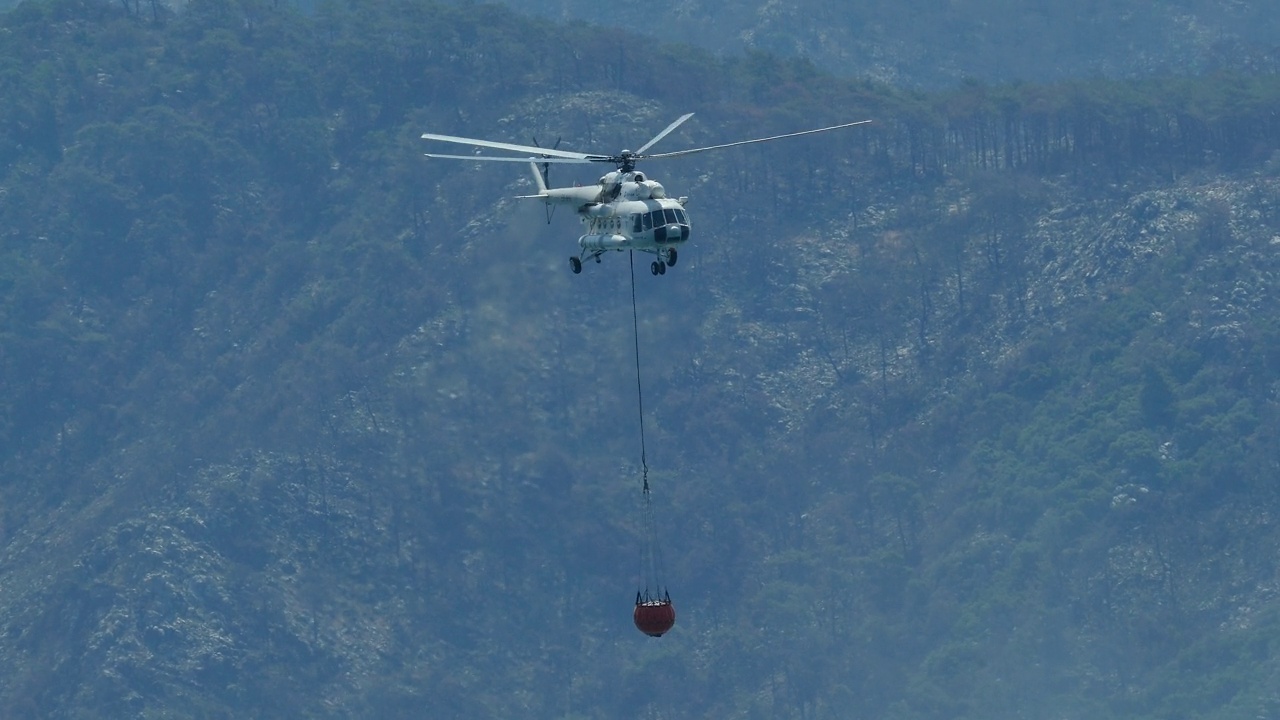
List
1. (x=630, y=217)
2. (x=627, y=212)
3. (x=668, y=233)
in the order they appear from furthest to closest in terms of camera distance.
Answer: (x=627, y=212), (x=630, y=217), (x=668, y=233)

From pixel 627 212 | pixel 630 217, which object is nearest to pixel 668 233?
pixel 630 217

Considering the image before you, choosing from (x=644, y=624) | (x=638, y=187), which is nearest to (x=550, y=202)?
(x=638, y=187)

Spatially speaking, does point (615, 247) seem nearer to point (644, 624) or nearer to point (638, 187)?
point (638, 187)

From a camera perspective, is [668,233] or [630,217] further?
[630,217]

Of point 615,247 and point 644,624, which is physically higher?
point 615,247

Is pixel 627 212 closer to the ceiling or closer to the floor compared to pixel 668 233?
closer to the ceiling

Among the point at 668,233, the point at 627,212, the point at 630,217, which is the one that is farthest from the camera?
the point at 627,212

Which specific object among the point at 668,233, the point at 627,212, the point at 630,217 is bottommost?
the point at 668,233

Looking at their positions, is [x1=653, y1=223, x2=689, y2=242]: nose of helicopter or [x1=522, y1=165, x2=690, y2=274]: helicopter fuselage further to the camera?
[x1=522, y1=165, x2=690, y2=274]: helicopter fuselage

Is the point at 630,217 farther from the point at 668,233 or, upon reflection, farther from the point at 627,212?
the point at 668,233

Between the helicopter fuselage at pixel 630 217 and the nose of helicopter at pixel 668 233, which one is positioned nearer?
the nose of helicopter at pixel 668 233
